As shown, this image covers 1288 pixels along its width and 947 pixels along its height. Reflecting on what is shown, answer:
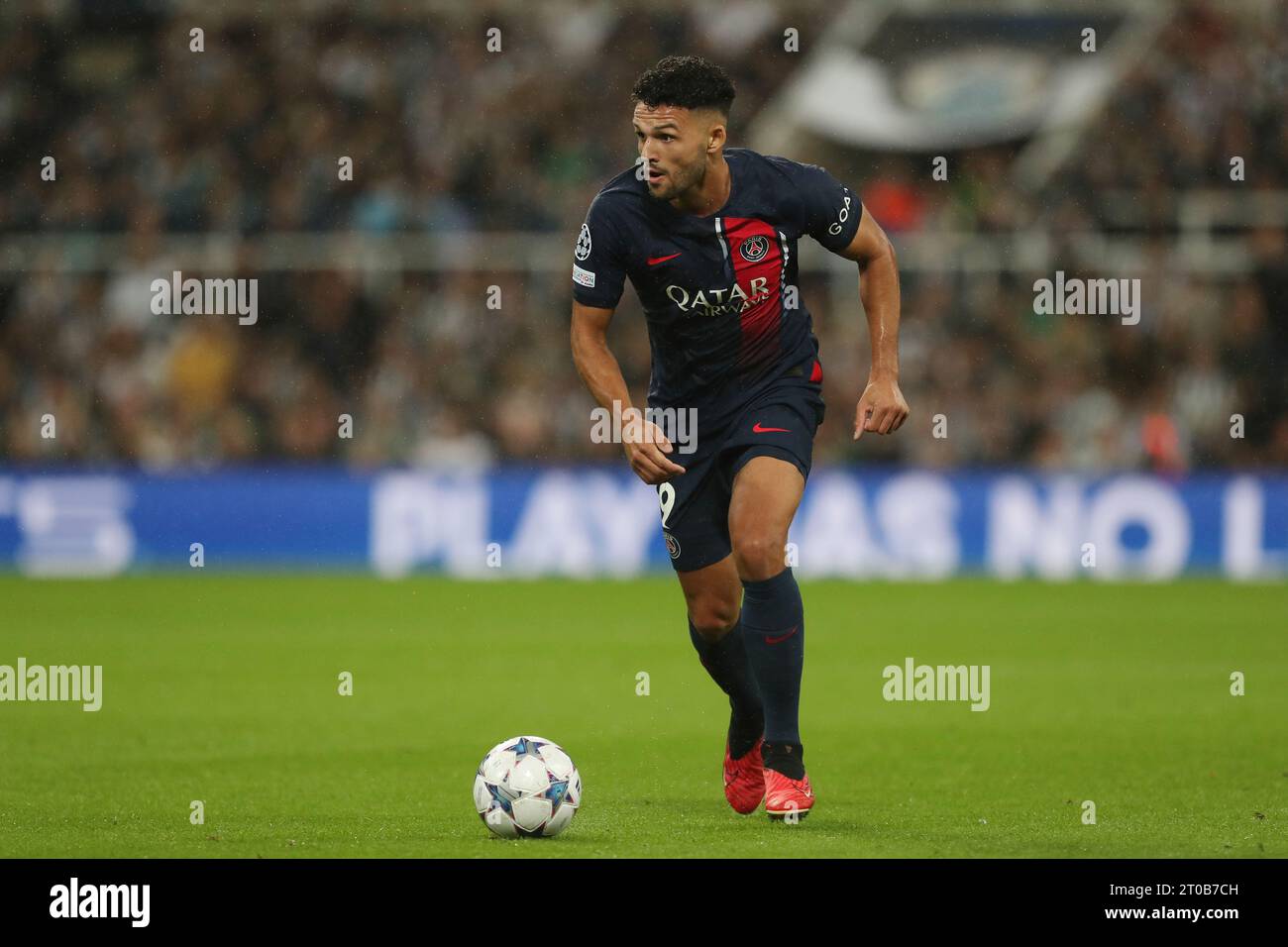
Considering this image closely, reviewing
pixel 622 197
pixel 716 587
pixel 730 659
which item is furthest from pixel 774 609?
pixel 622 197

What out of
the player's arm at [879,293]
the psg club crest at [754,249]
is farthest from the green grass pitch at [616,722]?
the psg club crest at [754,249]

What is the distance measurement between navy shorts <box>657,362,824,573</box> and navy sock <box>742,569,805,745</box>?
1.06 ft

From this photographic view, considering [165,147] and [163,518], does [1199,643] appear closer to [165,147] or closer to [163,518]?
[163,518]

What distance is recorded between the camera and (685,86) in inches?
278

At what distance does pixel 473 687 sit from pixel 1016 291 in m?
10.8

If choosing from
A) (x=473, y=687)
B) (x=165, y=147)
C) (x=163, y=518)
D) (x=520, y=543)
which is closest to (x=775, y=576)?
(x=473, y=687)

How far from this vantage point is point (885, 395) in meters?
7.18

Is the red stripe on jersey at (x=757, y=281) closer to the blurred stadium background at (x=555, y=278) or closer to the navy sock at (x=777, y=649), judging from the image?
the navy sock at (x=777, y=649)

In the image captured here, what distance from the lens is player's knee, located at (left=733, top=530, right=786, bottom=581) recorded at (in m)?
7.04

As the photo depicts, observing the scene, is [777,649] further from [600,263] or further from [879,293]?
[600,263]

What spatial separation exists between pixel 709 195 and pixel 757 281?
0.37m

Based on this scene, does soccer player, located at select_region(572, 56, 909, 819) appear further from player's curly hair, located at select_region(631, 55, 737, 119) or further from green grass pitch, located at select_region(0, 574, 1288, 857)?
green grass pitch, located at select_region(0, 574, 1288, 857)

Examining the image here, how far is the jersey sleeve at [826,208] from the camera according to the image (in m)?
7.41

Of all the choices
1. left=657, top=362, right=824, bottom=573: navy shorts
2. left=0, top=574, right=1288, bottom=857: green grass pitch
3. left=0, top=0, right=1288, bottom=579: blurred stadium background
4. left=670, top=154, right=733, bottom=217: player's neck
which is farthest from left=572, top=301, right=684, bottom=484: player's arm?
left=0, top=0, right=1288, bottom=579: blurred stadium background
